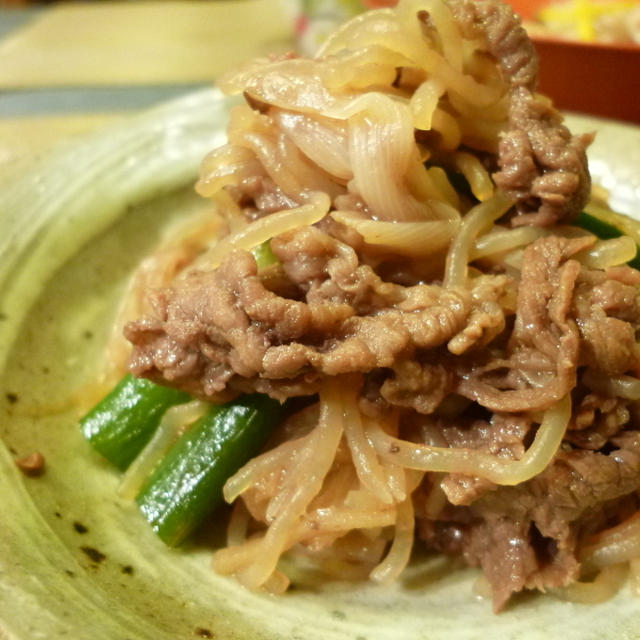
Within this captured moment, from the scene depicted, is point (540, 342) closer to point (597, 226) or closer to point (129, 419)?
point (597, 226)

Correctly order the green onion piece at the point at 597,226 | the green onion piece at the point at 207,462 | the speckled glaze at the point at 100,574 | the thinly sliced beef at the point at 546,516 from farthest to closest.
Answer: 1. the green onion piece at the point at 597,226
2. the green onion piece at the point at 207,462
3. the thinly sliced beef at the point at 546,516
4. the speckled glaze at the point at 100,574

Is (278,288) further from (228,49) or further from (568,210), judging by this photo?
(228,49)

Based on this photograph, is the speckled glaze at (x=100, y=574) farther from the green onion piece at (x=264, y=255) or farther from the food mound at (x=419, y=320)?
the green onion piece at (x=264, y=255)

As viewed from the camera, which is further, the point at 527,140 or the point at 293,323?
the point at 527,140

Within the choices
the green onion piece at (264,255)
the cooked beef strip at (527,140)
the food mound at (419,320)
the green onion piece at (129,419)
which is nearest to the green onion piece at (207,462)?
the food mound at (419,320)

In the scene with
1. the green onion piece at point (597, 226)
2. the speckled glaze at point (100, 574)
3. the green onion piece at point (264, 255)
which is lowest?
the speckled glaze at point (100, 574)

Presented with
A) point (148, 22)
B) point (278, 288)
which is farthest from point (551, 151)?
point (148, 22)

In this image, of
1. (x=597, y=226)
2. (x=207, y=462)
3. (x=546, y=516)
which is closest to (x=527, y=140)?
(x=597, y=226)
